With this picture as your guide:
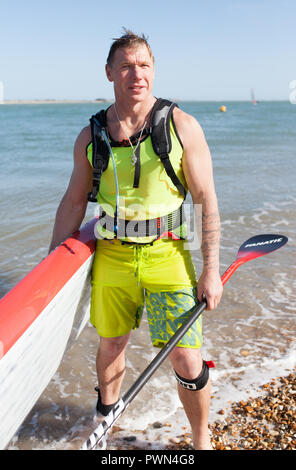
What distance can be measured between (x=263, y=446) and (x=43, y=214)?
608 centimetres

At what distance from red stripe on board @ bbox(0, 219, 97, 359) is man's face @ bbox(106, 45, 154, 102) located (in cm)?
91

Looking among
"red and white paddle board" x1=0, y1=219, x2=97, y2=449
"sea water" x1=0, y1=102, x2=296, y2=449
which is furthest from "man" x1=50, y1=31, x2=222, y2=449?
"sea water" x1=0, y1=102, x2=296, y2=449

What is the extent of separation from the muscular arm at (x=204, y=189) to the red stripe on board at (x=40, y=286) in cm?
73

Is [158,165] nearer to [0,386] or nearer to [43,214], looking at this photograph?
[0,386]

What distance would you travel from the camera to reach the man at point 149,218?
222 cm

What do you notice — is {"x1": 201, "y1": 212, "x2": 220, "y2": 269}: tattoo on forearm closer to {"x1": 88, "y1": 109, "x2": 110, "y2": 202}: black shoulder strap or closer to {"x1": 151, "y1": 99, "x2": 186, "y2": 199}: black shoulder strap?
{"x1": 151, "y1": 99, "x2": 186, "y2": 199}: black shoulder strap

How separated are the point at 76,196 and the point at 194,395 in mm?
1323

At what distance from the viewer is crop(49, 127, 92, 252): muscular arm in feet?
7.88

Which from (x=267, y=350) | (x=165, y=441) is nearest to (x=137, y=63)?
(x=165, y=441)

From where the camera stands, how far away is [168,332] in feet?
7.50

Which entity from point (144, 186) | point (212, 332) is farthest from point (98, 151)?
point (212, 332)

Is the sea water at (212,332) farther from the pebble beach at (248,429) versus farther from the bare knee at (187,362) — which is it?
the bare knee at (187,362)

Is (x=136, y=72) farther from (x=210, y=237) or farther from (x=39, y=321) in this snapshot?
(x=39, y=321)

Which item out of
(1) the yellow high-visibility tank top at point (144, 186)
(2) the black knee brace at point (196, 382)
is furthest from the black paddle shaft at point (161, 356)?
(1) the yellow high-visibility tank top at point (144, 186)
